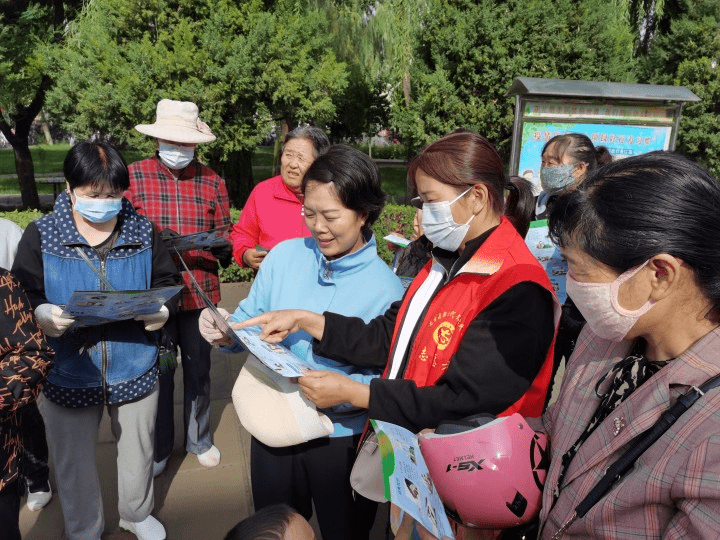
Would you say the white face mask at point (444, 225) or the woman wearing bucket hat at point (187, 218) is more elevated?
the white face mask at point (444, 225)

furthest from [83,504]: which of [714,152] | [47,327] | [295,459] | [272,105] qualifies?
[714,152]

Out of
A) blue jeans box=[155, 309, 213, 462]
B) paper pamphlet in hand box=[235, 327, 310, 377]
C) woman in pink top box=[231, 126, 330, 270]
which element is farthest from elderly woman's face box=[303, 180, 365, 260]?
blue jeans box=[155, 309, 213, 462]

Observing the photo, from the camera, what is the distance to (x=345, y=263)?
7.01 feet

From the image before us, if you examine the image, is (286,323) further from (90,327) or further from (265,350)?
(90,327)

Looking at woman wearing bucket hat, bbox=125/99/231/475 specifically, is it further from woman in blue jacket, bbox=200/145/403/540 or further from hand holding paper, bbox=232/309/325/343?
hand holding paper, bbox=232/309/325/343

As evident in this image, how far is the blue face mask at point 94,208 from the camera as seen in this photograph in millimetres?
2541

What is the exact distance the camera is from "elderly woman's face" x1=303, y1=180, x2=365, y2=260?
2.11 m

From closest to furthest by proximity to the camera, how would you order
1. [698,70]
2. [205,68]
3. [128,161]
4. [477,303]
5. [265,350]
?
[477,303] < [265,350] < [205,68] < [698,70] < [128,161]

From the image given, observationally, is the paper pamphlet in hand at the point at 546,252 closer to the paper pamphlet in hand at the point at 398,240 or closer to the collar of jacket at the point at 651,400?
the paper pamphlet in hand at the point at 398,240

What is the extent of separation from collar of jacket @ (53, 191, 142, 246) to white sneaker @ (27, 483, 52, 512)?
5.26 ft

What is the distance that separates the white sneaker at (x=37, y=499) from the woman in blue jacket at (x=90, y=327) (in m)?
0.63

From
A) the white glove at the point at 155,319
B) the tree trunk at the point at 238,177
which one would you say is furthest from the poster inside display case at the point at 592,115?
the tree trunk at the point at 238,177

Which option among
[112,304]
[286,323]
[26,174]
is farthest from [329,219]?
[26,174]

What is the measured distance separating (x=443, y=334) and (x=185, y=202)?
2301 mm
